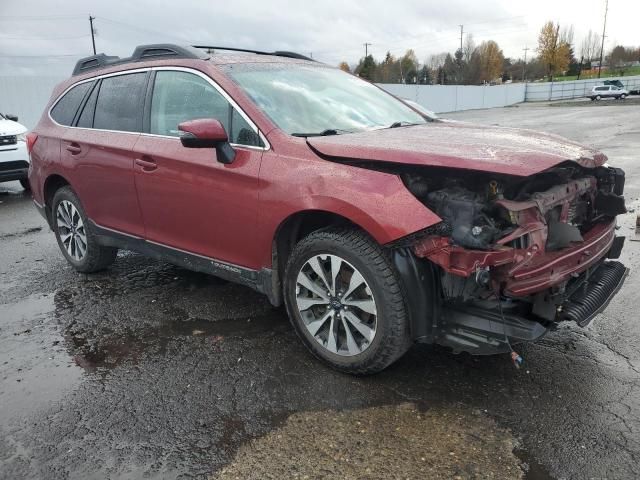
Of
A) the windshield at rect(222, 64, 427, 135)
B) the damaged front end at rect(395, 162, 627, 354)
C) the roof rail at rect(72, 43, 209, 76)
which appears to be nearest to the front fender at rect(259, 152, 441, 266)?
the damaged front end at rect(395, 162, 627, 354)

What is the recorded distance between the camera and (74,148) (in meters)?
4.82

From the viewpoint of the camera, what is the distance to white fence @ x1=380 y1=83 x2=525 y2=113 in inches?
1594

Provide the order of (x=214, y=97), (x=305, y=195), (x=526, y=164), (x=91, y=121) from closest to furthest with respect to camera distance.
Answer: (x=526, y=164), (x=305, y=195), (x=214, y=97), (x=91, y=121)

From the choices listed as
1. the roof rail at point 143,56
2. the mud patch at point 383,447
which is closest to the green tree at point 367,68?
the roof rail at point 143,56

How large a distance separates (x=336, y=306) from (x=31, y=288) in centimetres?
332

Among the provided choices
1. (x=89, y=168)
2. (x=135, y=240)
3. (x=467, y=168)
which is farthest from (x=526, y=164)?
(x=89, y=168)

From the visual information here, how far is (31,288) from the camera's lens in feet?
16.5

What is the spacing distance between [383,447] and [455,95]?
4697 cm

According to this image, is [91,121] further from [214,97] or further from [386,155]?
[386,155]

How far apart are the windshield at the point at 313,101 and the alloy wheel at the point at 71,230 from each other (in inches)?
91.2

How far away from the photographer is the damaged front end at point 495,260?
2.69 m

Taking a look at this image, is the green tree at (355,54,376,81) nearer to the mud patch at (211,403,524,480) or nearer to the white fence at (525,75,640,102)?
the white fence at (525,75,640,102)

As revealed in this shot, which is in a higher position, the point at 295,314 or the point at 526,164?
the point at 526,164

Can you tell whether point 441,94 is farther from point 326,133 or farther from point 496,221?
point 496,221
